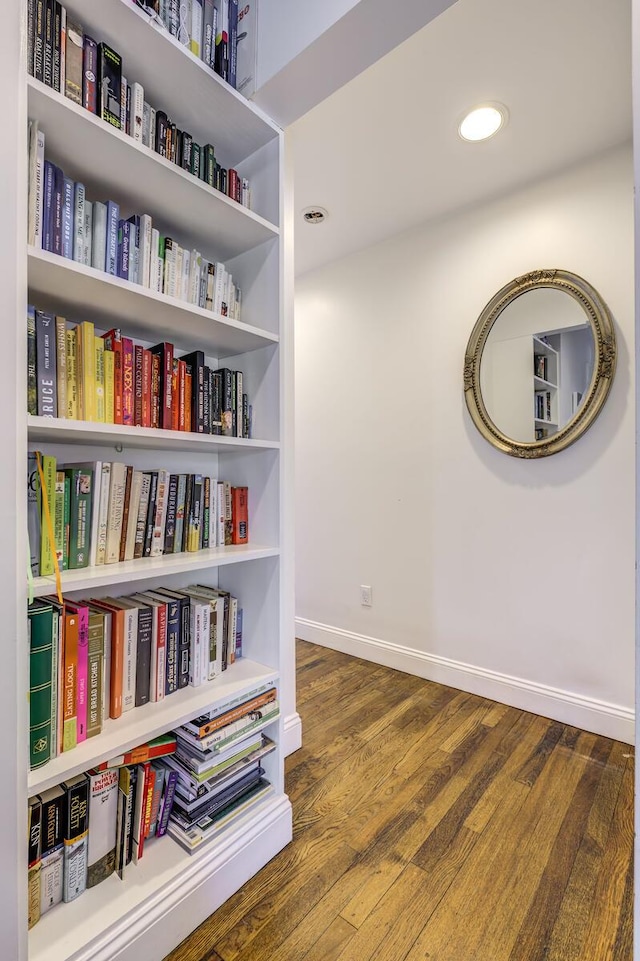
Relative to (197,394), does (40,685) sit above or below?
below

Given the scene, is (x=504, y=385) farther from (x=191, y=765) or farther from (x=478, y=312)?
(x=191, y=765)

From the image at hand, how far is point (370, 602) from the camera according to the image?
2699 mm

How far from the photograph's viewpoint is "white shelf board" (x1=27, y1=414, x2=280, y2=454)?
2.90 feet

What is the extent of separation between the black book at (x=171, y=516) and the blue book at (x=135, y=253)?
0.51 m

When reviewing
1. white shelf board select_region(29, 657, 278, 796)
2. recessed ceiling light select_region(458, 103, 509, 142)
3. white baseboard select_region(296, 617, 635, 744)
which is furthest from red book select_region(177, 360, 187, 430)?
white baseboard select_region(296, 617, 635, 744)

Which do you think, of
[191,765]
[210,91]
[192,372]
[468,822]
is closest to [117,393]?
[192,372]

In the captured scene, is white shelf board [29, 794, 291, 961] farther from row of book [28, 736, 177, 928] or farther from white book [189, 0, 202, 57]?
white book [189, 0, 202, 57]

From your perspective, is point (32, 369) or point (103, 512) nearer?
point (32, 369)

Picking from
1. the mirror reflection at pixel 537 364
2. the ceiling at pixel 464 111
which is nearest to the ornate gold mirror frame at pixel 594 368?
the mirror reflection at pixel 537 364

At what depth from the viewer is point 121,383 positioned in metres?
1.08

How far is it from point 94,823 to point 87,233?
1365 mm

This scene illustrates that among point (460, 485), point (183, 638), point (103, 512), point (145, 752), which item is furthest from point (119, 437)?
point (460, 485)

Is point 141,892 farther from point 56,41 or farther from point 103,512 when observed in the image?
point 56,41

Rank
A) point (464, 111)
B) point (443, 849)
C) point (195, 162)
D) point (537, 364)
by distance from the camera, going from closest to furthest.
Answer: point (195, 162)
point (443, 849)
point (464, 111)
point (537, 364)
